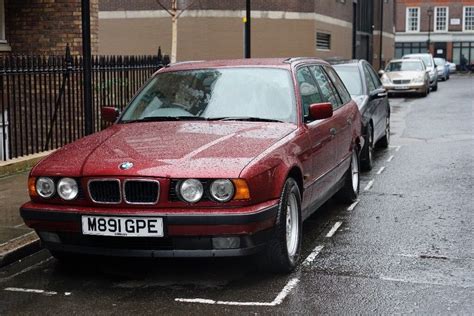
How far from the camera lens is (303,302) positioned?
495 cm

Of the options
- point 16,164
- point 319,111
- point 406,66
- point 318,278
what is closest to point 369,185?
point 319,111

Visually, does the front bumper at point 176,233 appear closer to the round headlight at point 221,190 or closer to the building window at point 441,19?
the round headlight at point 221,190

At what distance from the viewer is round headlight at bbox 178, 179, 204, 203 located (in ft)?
16.2

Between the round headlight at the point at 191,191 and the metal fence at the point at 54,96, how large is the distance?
17.8 feet

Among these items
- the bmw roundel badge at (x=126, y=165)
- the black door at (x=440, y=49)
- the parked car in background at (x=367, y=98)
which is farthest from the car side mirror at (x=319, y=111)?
the black door at (x=440, y=49)

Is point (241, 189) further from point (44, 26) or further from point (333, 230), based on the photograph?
point (44, 26)

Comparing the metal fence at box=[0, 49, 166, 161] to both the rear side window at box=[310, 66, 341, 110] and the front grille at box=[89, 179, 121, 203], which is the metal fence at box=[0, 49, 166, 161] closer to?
the rear side window at box=[310, 66, 341, 110]

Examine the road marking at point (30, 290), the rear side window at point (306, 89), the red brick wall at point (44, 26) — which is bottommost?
the road marking at point (30, 290)

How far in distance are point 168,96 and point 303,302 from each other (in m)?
2.56

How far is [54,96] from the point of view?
1119 centimetres

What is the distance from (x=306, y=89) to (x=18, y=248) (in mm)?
2964

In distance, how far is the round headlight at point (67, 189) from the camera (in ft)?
17.0

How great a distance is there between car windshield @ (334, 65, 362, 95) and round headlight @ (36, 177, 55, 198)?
7.14 metres

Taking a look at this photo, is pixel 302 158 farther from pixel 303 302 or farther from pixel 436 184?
pixel 436 184
